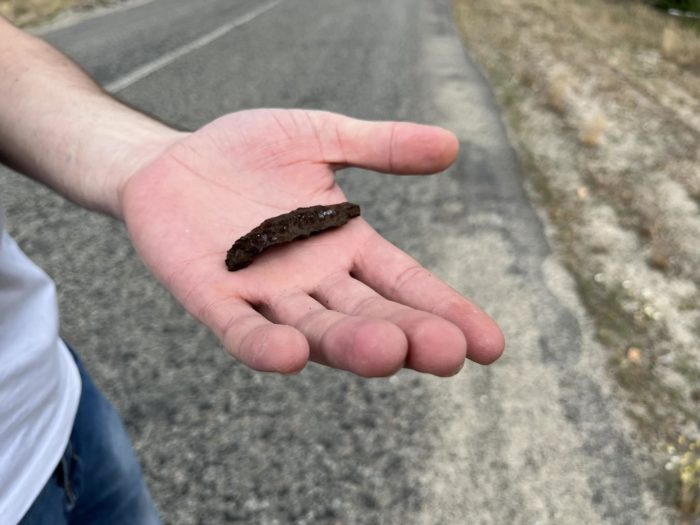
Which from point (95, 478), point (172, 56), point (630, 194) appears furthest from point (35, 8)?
point (95, 478)

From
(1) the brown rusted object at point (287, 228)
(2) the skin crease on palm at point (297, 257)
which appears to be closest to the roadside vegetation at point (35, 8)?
(2) the skin crease on palm at point (297, 257)

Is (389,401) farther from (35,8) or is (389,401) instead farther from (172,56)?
(35,8)

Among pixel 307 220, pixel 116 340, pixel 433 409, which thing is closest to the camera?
pixel 307 220

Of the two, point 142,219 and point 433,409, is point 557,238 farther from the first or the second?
point 142,219

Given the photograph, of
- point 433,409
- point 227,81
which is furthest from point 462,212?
point 227,81

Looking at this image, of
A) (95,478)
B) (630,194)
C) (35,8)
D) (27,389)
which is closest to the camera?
(27,389)

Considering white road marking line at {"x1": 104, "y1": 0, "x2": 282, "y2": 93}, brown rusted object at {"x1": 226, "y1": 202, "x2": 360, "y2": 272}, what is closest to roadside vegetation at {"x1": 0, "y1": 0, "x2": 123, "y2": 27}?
white road marking line at {"x1": 104, "y1": 0, "x2": 282, "y2": 93}
